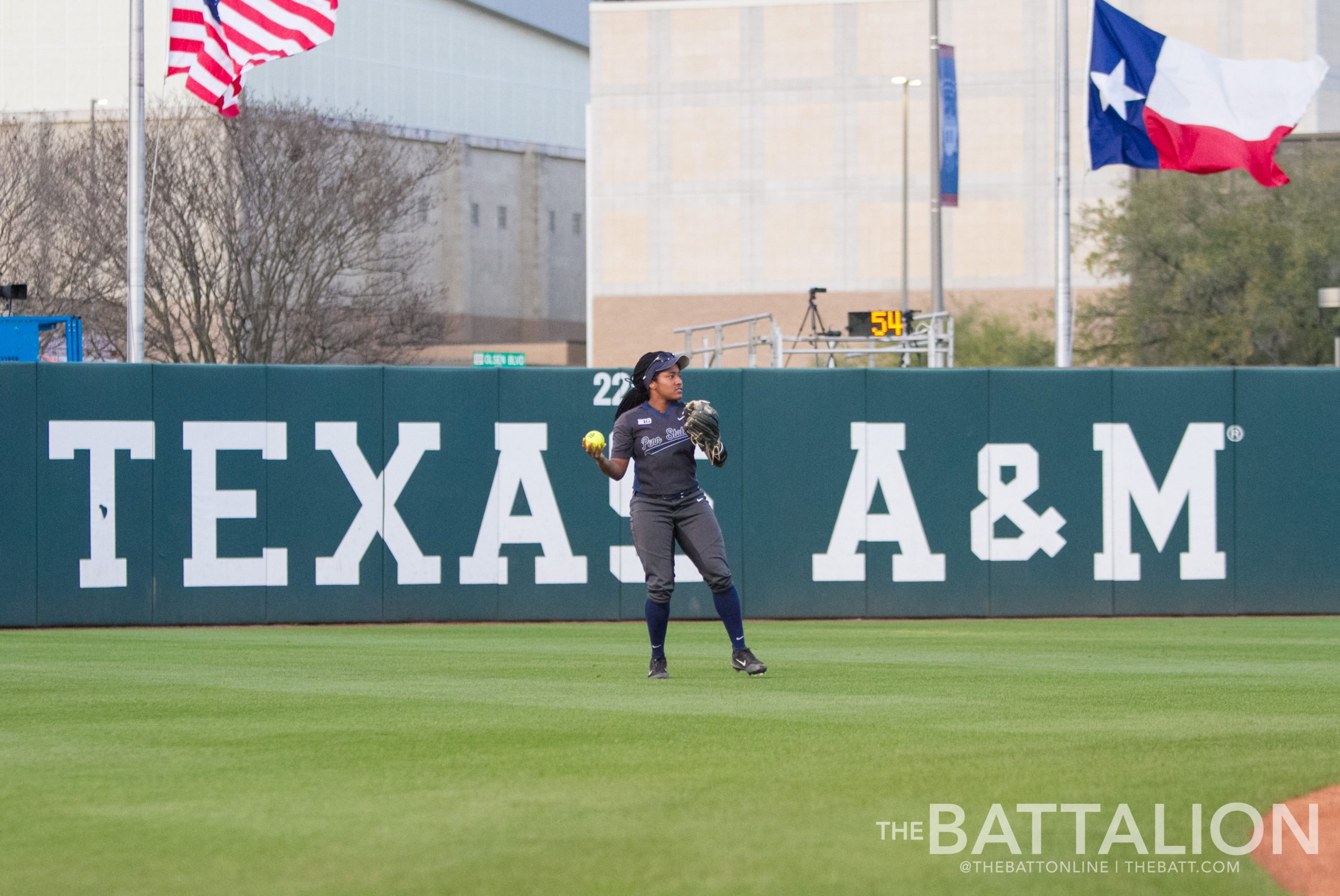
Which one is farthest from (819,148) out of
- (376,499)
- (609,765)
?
(609,765)

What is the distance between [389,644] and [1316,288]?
33.5 m

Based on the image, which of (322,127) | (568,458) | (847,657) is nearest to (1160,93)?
(568,458)

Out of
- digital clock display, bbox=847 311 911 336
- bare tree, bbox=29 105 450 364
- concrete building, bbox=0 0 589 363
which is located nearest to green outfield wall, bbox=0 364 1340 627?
digital clock display, bbox=847 311 911 336

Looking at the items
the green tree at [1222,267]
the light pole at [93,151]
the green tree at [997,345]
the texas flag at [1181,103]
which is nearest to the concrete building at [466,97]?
the light pole at [93,151]

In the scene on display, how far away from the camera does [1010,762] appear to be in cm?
637

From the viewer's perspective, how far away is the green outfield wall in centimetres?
1449

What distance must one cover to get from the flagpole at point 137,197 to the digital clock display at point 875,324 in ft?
35.6

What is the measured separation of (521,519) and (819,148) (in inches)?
1490

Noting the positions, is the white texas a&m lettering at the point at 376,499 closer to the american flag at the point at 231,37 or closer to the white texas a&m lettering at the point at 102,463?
the white texas a&m lettering at the point at 102,463

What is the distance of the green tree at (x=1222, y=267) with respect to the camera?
4022 centimetres

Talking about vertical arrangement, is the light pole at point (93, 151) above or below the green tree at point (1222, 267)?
above

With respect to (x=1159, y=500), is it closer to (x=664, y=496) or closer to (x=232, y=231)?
(x=664, y=496)

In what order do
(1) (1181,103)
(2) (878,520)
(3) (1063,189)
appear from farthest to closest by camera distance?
(3) (1063,189), (1) (1181,103), (2) (878,520)

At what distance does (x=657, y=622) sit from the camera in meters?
9.24
